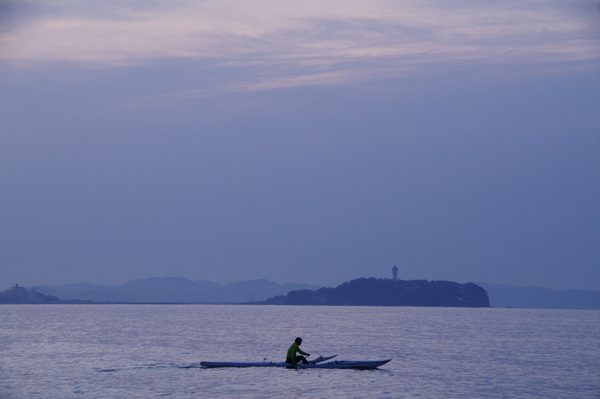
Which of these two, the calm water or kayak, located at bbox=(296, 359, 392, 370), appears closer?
the calm water

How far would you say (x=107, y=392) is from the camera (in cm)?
4491

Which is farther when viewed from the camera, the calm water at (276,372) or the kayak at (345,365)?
the kayak at (345,365)

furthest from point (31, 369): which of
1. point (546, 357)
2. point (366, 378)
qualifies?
point (546, 357)

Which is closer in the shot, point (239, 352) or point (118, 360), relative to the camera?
point (118, 360)

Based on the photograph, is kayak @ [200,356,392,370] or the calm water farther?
kayak @ [200,356,392,370]

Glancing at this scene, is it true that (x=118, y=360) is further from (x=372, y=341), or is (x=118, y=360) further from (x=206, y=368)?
(x=372, y=341)

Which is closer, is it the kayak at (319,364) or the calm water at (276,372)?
the calm water at (276,372)

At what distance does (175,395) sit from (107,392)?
3408mm

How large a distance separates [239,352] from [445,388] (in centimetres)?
2731

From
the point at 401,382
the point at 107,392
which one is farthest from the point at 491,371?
the point at 107,392

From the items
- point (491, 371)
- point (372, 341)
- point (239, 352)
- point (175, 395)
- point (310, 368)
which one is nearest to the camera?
point (175, 395)

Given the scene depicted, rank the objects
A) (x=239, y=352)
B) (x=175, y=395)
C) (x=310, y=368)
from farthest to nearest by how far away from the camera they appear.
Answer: (x=239, y=352)
(x=310, y=368)
(x=175, y=395)

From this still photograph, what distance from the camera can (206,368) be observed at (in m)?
55.8

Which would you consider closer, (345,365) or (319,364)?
(319,364)
